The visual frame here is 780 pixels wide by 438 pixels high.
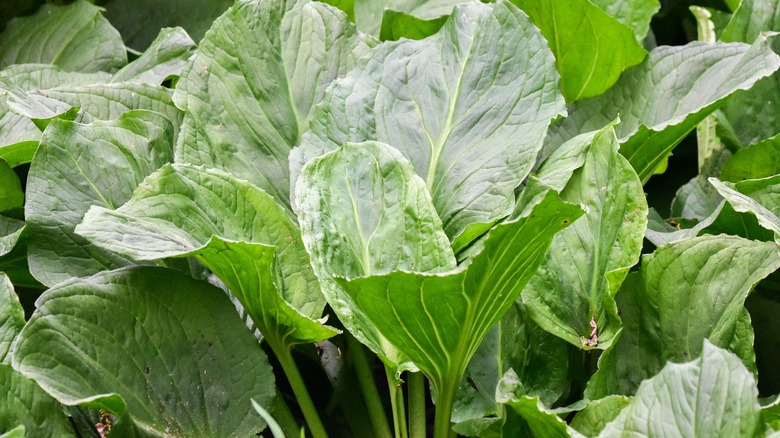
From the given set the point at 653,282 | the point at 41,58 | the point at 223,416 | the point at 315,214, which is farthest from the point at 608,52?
the point at 41,58

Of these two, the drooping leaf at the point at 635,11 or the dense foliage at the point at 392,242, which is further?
the drooping leaf at the point at 635,11

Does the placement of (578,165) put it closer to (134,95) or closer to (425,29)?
(425,29)

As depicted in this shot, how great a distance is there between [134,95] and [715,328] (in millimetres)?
657

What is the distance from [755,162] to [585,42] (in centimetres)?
24

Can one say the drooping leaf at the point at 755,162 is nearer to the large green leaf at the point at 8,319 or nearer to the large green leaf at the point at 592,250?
the large green leaf at the point at 592,250

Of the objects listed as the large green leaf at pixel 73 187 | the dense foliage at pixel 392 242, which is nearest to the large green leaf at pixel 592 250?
the dense foliage at pixel 392 242

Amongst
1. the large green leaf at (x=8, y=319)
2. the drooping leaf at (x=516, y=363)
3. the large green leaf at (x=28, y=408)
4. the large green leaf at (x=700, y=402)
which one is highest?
Answer: the large green leaf at (x=700, y=402)

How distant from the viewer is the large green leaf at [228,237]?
70 centimetres

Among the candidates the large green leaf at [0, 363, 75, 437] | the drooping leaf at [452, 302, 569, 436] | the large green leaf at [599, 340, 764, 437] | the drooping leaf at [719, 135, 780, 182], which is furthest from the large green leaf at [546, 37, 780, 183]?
the large green leaf at [0, 363, 75, 437]

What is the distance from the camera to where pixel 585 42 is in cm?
102

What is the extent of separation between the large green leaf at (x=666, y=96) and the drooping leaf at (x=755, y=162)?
10 centimetres

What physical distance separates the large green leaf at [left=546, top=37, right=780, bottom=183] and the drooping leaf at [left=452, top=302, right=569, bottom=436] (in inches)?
8.3

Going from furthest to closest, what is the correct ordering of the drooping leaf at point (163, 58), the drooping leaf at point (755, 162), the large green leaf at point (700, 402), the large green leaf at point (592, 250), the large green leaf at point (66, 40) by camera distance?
the large green leaf at point (66, 40)
the drooping leaf at point (163, 58)
the drooping leaf at point (755, 162)
the large green leaf at point (592, 250)
the large green leaf at point (700, 402)

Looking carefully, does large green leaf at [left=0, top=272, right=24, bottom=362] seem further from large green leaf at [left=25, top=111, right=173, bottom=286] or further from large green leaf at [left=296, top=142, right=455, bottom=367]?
large green leaf at [left=296, top=142, right=455, bottom=367]
